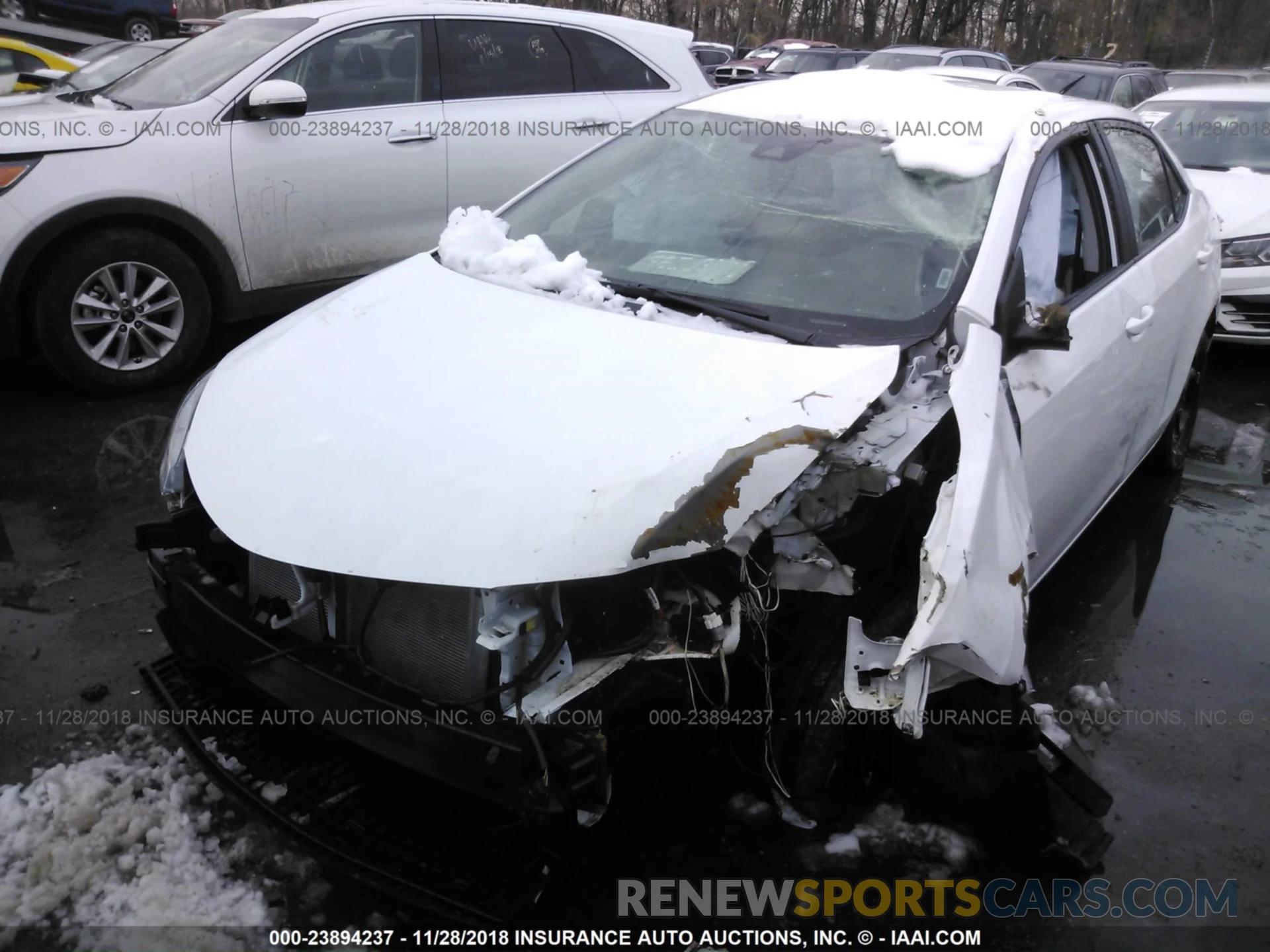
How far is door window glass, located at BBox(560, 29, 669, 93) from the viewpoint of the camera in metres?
6.17

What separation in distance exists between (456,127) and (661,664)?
4.38m

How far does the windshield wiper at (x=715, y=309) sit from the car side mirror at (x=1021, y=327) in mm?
502

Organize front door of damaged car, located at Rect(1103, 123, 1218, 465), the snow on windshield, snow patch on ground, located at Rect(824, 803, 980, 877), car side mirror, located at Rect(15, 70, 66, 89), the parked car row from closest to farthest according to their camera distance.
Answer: snow patch on ground, located at Rect(824, 803, 980, 877) → the snow on windshield → front door of damaged car, located at Rect(1103, 123, 1218, 465) → the parked car row → car side mirror, located at Rect(15, 70, 66, 89)

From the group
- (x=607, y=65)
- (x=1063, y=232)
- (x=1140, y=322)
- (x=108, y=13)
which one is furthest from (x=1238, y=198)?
(x=108, y=13)

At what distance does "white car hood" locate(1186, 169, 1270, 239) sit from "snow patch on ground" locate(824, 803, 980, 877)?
16.7 feet

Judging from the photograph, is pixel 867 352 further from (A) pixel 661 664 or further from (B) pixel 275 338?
(B) pixel 275 338

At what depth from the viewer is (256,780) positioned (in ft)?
7.52

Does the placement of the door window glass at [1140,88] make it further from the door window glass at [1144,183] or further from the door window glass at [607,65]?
the door window glass at [1144,183]

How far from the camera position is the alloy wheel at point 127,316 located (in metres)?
4.82

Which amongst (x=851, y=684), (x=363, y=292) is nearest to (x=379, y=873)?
(x=851, y=684)

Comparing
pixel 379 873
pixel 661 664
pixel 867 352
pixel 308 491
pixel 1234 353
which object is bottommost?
pixel 1234 353

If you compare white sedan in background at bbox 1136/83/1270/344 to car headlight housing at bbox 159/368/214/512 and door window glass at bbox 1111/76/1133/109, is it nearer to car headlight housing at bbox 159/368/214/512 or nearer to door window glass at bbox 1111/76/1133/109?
door window glass at bbox 1111/76/1133/109

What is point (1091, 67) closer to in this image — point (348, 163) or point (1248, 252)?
point (1248, 252)

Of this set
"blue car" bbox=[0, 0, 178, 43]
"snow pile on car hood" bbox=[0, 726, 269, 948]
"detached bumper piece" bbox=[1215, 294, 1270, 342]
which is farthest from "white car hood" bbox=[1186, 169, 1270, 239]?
"blue car" bbox=[0, 0, 178, 43]
